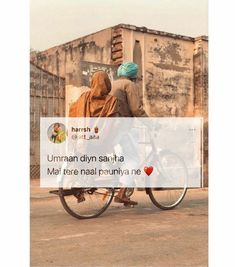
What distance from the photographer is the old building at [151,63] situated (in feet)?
16.4

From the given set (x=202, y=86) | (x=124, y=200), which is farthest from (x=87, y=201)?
(x=202, y=86)

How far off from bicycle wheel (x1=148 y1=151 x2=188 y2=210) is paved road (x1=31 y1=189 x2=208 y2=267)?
9 cm

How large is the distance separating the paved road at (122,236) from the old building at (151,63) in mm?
516

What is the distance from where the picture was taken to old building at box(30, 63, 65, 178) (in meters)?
4.86

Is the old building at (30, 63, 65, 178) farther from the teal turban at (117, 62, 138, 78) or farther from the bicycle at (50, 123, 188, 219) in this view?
the teal turban at (117, 62, 138, 78)

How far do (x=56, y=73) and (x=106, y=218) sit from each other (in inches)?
53.6

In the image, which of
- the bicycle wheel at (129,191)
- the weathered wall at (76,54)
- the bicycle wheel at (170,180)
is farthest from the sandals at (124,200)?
the weathered wall at (76,54)

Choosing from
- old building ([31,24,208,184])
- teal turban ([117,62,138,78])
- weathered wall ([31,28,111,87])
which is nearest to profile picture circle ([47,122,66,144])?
old building ([31,24,208,184])

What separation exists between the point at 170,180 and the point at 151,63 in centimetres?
107

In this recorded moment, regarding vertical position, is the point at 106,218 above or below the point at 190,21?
below
